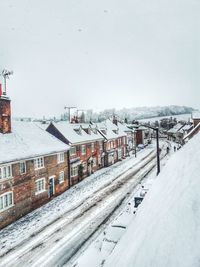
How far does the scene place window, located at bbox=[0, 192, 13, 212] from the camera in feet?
65.0

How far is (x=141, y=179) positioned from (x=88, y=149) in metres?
10.7

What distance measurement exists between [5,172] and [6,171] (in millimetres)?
117

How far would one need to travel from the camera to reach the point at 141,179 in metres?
34.0

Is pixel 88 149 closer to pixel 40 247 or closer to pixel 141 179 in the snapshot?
pixel 141 179

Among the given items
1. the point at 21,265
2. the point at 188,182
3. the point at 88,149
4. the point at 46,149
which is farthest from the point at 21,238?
the point at 88,149

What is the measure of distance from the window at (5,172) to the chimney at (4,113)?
15.9 ft

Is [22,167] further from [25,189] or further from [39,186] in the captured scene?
[39,186]

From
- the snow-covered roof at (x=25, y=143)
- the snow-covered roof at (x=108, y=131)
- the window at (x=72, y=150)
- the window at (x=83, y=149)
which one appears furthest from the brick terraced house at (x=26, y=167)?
the snow-covered roof at (x=108, y=131)

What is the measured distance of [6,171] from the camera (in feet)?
66.4

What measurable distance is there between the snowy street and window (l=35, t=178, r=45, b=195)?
1737mm

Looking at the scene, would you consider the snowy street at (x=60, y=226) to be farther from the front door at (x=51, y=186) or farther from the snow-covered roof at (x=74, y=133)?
the snow-covered roof at (x=74, y=133)

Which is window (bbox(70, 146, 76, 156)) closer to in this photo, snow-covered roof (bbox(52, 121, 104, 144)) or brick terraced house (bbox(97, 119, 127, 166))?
snow-covered roof (bbox(52, 121, 104, 144))

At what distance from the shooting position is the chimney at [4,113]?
76.9 ft

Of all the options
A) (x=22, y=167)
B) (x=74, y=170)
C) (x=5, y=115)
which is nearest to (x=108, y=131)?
(x=74, y=170)
